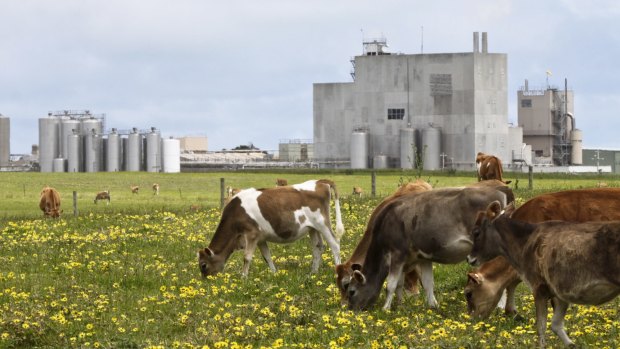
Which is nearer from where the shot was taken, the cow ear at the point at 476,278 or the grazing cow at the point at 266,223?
the cow ear at the point at 476,278

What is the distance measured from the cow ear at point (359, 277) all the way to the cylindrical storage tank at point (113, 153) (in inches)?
3705

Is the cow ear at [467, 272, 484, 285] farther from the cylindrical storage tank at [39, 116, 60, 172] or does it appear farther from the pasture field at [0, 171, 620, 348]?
the cylindrical storage tank at [39, 116, 60, 172]

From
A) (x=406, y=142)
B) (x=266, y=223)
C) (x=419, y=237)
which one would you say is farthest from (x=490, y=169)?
(x=406, y=142)

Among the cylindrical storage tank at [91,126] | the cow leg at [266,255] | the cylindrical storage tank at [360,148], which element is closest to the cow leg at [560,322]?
the cow leg at [266,255]

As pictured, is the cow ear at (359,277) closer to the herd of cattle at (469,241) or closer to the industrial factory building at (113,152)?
the herd of cattle at (469,241)

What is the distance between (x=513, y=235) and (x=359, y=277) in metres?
2.70

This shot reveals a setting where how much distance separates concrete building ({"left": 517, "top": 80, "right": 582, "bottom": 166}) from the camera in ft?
374

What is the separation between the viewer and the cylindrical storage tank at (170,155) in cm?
10731

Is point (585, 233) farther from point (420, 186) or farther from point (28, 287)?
point (28, 287)

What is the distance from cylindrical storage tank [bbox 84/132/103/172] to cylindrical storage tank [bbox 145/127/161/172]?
459cm

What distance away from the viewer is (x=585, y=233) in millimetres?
11102

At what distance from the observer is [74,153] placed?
107188 millimetres

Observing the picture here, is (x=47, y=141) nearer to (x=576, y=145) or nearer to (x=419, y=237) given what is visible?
(x=576, y=145)

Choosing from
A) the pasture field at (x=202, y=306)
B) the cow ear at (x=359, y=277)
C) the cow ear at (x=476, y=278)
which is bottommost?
the pasture field at (x=202, y=306)
